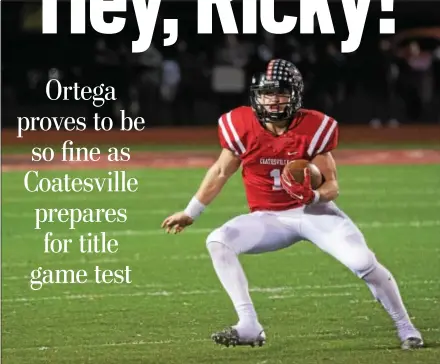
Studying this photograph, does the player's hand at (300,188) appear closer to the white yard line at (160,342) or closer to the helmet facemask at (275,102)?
the helmet facemask at (275,102)

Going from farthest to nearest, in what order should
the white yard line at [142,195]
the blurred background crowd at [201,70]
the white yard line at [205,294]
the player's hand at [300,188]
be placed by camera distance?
the blurred background crowd at [201,70] < the white yard line at [142,195] < the white yard line at [205,294] < the player's hand at [300,188]

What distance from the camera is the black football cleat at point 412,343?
6078 millimetres

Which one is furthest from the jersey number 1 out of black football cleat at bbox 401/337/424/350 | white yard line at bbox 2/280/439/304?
white yard line at bbox 2/280/439/304

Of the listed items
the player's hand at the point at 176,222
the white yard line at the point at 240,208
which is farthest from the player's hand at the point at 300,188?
the white yard line at the point at 240,208

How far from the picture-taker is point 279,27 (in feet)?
70.0

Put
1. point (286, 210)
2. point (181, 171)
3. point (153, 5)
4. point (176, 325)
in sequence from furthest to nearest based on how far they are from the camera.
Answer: point (153, 5)
point (181, 171)
point (176, 325)
point (286, 210)

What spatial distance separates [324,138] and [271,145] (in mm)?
237

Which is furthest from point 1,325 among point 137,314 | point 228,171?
point 228,171

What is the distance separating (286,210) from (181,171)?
8.82m

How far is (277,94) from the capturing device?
6.03 metres

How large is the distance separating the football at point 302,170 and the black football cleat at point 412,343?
0.78m

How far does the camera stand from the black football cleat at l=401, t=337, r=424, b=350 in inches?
239

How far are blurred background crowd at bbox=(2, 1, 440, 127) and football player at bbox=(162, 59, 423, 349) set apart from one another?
1363 cm

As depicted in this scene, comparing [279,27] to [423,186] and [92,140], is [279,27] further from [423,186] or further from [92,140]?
[423,186]
